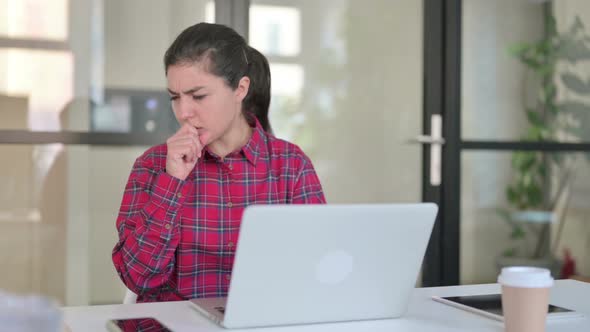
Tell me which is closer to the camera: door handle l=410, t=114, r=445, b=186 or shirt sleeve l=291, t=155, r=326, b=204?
shirt sleeve l=291, t=155, r=326, b=204

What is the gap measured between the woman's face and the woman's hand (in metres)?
0.08

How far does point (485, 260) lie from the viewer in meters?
3.64

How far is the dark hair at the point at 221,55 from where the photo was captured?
187 centimetres

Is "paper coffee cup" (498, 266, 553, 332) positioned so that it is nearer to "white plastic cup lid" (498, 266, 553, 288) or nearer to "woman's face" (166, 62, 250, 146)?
"white plastic cup lid" (498, 266, 553, 288)

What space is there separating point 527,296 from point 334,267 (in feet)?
0.92

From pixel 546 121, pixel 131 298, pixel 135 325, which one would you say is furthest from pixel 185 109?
pixel 546 121

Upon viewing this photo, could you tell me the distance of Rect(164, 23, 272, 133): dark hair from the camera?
1867 mm

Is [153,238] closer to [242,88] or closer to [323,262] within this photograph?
[242,88]

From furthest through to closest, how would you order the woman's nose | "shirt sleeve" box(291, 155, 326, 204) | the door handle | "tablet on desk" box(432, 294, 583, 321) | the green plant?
the green plant, the door handle, "shirt sleeve" box(291, 155, 326, 204), the woman's nose, "tablet on desk" box(432, 294, 583, 321)

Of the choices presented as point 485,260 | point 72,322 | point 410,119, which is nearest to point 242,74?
point 72,322

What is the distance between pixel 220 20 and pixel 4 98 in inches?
34.7

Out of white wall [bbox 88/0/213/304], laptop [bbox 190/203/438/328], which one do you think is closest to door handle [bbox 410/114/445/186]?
white wall [bbox 88/0/213/304]

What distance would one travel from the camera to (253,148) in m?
1.95

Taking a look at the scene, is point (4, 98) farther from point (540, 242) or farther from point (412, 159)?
point (540, 242)
